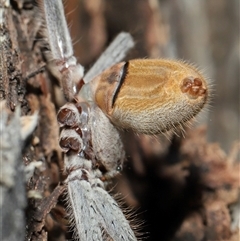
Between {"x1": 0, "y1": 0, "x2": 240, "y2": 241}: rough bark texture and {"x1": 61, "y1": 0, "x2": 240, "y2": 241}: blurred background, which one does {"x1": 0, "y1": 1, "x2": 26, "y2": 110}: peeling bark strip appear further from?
{"x1": 61, "y1": 0, "x2": 240, "y2": 241}: blurred background

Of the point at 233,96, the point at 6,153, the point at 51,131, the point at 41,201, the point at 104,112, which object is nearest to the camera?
the point at 6,153

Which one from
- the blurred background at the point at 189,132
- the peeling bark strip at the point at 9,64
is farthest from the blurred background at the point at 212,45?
the peeling bark strip at the point at 9,64

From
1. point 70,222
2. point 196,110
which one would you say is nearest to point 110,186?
point 70,222

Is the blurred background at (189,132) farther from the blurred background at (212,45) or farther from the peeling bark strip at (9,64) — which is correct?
the peeling bark strip at (9,64)

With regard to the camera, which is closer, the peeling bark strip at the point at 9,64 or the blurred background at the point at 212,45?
the peeling bark strip at the point at 9,64

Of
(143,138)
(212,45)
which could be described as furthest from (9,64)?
(212,45)

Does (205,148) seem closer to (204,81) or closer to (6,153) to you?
(204,81)

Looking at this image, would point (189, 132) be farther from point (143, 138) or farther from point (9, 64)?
point (9, 64)

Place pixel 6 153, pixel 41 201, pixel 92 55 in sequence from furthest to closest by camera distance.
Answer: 1. pixel 92 55
2. pixel 41 201
3. pixel 6 153

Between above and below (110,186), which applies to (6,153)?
above
